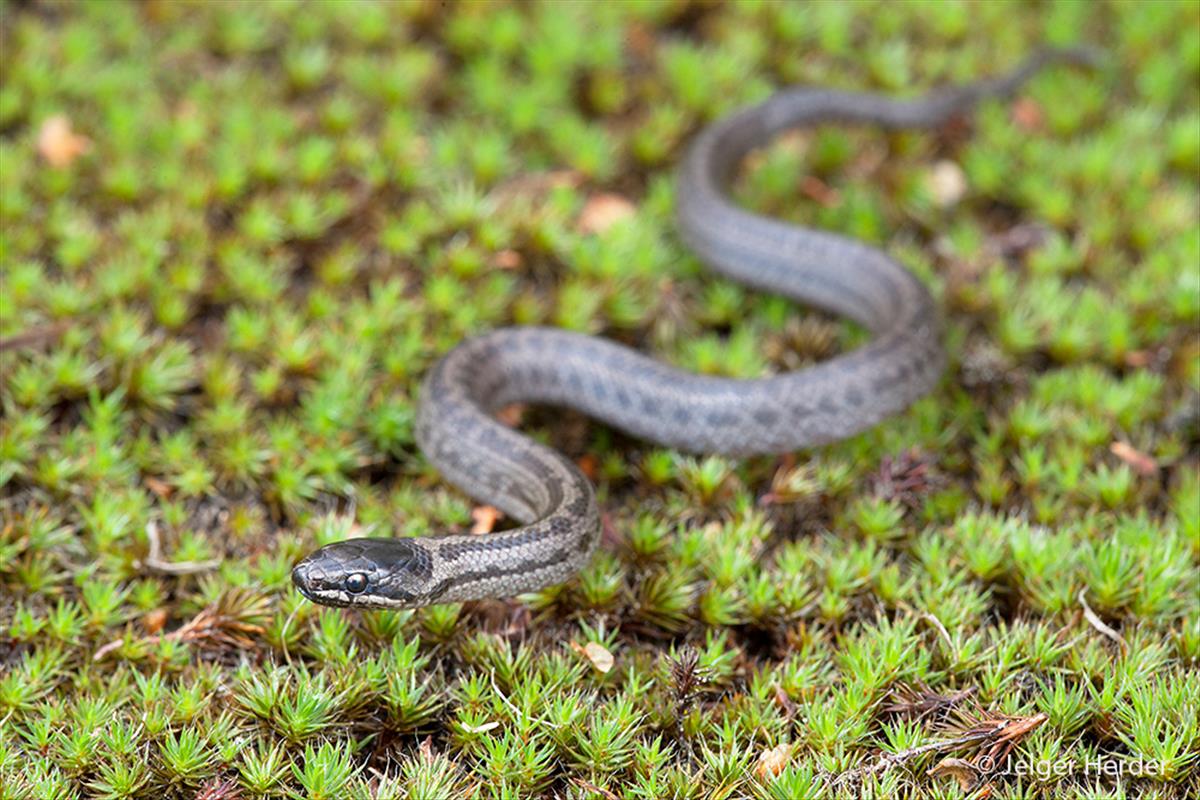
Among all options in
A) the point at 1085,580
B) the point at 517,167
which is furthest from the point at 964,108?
the point at 1085,580

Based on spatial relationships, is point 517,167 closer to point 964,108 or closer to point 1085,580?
point 964,108

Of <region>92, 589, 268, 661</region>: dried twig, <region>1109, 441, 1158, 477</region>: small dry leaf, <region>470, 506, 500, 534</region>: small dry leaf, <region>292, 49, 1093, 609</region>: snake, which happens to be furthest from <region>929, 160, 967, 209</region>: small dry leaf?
<region>92, 589, 268, 661</region>: dried twig

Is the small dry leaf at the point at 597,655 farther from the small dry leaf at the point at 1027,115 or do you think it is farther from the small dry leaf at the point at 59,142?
the small dry leaf at the point at 1027,115

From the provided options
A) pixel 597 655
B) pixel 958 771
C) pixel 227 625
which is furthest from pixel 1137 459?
pixel 227 625

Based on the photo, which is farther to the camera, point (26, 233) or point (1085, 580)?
point (26, 233)

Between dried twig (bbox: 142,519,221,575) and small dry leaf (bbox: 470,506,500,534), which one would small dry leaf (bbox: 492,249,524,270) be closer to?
small dry leaf (bbox: 470,506,500,534)

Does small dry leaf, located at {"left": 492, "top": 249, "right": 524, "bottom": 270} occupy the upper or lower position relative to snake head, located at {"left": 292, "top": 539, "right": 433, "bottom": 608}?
upper
